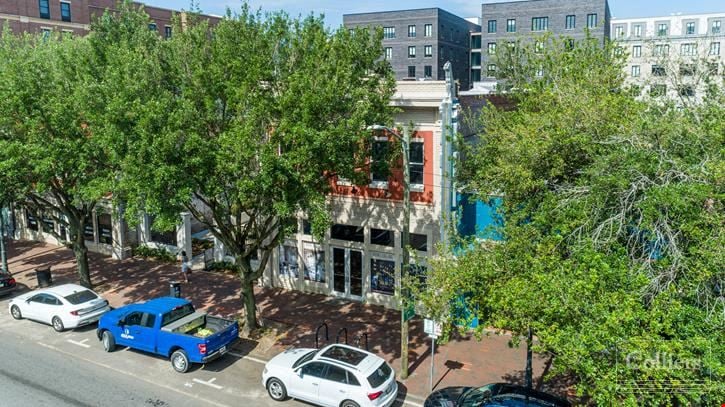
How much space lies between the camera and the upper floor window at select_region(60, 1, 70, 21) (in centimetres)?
5166

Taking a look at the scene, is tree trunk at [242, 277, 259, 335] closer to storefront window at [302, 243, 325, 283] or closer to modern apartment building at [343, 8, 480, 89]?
storefront window at [302, 243, 325, 283]

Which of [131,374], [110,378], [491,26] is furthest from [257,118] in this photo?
[491,26]

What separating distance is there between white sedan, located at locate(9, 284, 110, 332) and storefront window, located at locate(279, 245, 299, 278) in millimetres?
7143

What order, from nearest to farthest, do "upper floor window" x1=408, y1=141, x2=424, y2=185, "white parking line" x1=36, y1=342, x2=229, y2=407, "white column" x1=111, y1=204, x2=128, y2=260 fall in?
1. "white parking line" x1=36, y1=342, x2=229, y2=407
2. "upper floor window" x1=408, y1=141, x2=424, y2=185
3. "white column" x1=111, y1=204, x2=128, y2=260

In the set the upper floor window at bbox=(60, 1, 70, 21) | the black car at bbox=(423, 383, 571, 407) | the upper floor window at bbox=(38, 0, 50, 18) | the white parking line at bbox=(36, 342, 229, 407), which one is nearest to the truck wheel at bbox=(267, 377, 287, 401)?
the white parking line at bbox=(36, 342, 229, 407)

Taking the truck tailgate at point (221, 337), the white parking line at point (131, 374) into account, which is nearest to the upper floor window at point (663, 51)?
the truck tailgate at point (221, 337)

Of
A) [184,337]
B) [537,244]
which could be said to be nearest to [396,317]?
[184,337]

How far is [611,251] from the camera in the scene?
11742mm

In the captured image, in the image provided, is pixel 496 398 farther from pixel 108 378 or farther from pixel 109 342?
pixel 109 342

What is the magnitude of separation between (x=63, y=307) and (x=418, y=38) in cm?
5703

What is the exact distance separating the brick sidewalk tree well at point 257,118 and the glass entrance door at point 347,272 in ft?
19.9

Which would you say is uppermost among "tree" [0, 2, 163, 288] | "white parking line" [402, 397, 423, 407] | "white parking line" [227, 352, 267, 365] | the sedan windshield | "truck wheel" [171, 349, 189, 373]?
"tree" [0, 2, 163, 288]

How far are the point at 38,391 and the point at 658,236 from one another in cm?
1659

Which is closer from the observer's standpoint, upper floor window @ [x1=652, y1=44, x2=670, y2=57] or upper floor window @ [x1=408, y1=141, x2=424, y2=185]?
upper floor window @ [x1=652, y1=44, x2=670, y2=57]
